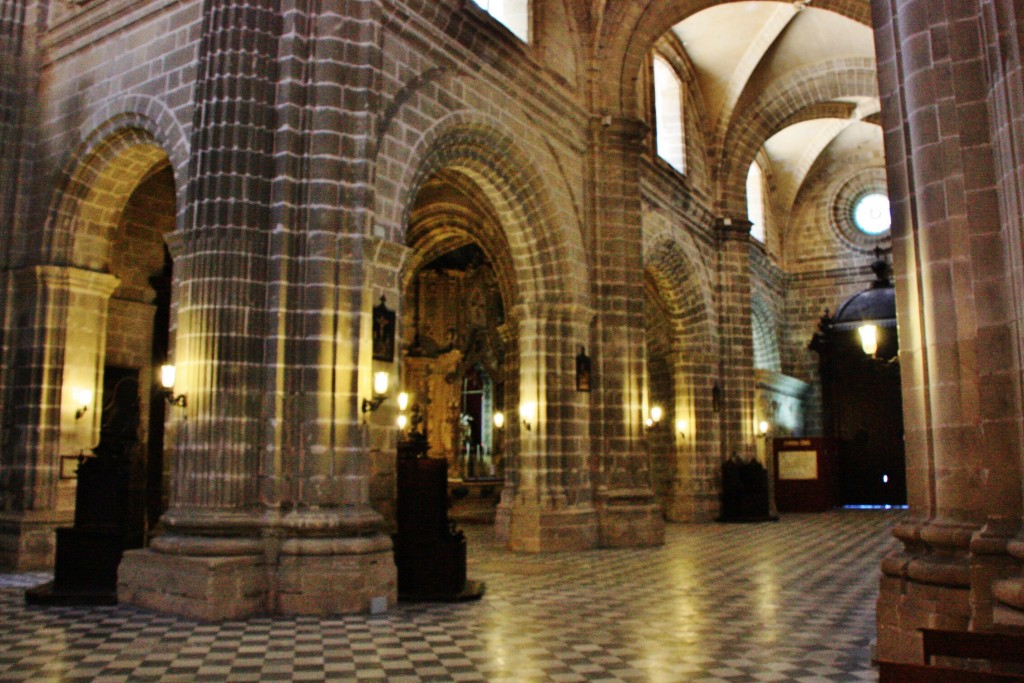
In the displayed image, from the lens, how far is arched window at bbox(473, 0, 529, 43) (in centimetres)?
1570

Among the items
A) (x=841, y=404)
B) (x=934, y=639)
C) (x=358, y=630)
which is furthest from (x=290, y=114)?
(x=841, y=404)

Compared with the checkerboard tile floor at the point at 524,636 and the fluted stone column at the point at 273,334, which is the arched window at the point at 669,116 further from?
the fluted stone column at the point at 273,334

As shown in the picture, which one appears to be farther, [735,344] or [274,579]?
[735,344]

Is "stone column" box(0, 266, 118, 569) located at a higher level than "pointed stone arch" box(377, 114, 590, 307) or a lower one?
lower

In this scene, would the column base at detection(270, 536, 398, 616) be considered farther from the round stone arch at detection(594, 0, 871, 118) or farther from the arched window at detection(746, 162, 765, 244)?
the arched window at detection(746, 162, 765, 244)

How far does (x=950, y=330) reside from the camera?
6328 millimetres

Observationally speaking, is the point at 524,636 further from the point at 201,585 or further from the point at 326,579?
the point at 201,585

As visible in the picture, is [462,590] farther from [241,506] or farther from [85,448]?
[85,448]

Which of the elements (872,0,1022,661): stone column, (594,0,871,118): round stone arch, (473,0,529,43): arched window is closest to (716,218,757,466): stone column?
(594,0,871,118): round stone arch

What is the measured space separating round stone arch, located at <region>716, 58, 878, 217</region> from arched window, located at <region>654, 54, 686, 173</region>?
207 centimetres

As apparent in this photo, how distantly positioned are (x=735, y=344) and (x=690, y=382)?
6.98 ft

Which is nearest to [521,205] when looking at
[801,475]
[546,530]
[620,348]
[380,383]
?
[620,348]

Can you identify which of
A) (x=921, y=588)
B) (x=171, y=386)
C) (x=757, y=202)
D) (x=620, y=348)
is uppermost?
(x=757, y=202)

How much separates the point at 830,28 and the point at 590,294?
11515 mm
